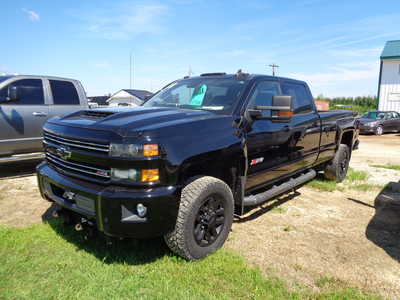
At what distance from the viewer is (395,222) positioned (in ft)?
13.5

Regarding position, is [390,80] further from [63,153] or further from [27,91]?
[63,153]

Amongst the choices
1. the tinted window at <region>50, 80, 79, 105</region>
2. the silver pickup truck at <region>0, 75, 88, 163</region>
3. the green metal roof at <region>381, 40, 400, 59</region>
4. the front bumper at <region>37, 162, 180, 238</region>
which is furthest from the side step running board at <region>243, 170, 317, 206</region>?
the green metal roof at <region>381, 40, 400, 59</region>

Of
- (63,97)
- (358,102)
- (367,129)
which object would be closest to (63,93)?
(63,97)

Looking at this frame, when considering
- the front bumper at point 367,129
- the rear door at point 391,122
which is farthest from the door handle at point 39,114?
the rear door at point 391,122

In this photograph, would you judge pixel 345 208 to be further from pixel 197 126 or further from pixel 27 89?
pixel 27 89

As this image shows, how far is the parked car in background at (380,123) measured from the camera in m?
17.1

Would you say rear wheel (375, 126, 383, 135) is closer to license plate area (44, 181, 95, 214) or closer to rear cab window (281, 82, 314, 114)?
rear cab window (281, 82, 314, 114)

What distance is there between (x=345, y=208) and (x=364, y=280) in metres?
2.08

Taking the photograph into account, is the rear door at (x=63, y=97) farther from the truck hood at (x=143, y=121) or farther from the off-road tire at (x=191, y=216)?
the off-road tire at (x=191, y=216)

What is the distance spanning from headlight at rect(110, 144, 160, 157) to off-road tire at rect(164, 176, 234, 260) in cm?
50

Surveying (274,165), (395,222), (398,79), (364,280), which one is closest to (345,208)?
(395,222)

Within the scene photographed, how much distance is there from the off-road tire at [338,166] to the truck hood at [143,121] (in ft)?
11.8

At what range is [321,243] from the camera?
3.48 m

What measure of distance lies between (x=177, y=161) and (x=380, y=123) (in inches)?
709
